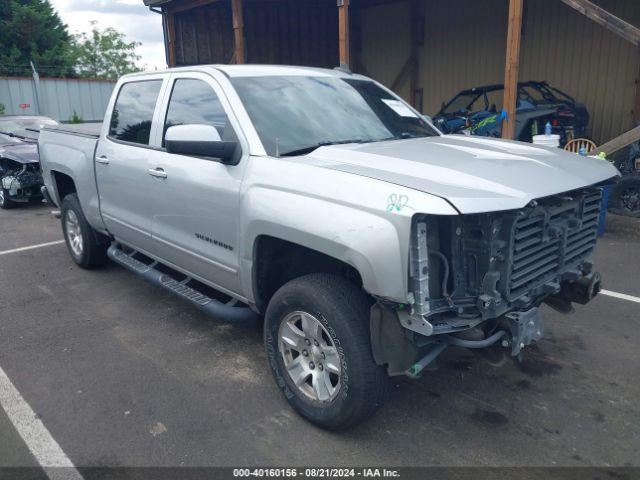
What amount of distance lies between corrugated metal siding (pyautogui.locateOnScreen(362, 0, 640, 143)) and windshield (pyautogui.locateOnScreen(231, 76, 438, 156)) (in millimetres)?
9427

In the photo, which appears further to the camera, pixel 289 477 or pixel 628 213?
pixel 628 213

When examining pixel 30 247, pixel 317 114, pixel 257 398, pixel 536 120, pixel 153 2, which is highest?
pixel 153 2

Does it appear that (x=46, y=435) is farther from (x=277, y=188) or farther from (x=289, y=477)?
(x=277, y=188)

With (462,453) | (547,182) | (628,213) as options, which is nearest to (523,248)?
(547,182)

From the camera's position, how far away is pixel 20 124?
1201 cm

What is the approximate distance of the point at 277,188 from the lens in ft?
10.3

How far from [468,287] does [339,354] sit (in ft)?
2.44

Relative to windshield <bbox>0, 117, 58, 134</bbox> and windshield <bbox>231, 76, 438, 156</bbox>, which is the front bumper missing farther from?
windshield <bbox>0, 117, 58, 134</bbox>

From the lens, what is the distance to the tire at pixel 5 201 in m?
10.3

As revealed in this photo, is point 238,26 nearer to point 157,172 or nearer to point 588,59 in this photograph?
point 588,59

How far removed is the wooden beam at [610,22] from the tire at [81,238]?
678cm

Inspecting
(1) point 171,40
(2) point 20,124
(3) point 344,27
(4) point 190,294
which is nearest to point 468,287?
(4) point 190,294

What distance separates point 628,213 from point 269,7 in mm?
11742

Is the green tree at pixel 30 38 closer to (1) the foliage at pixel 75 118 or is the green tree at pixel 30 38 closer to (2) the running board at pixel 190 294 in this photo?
(1) the foliage at pixel 75 118
